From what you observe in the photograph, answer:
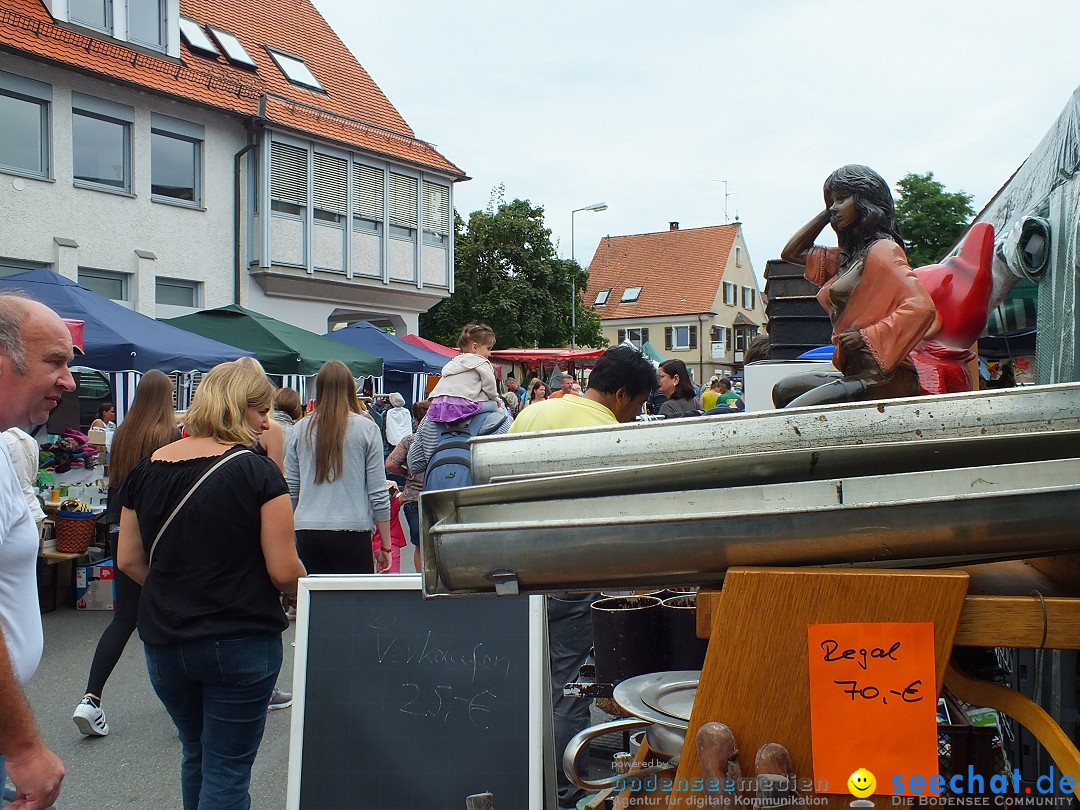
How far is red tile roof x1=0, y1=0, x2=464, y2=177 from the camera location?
16.9 m

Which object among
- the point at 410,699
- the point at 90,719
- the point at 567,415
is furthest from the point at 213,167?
the point at 410,699

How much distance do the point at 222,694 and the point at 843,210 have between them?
2.50m

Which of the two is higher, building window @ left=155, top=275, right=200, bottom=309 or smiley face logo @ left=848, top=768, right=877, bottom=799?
building window @ left=155, top=275, right=200, bottom=309

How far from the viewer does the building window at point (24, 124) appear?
53.0 ft

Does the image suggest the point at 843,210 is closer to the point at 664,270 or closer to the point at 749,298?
the point at 664,270

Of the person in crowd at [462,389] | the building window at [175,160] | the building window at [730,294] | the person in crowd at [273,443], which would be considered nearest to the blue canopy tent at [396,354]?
the building window at [175,160]

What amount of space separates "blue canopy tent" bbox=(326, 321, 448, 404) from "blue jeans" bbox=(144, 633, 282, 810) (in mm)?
13439

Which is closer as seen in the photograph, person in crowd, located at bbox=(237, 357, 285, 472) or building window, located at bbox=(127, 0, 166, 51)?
person in crowd, located at bbox=(237, 357, 285, 472)

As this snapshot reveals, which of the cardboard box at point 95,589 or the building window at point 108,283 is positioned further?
the building window at point 108,283

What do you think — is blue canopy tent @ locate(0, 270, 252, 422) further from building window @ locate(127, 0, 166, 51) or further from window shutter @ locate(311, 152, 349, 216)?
window shutter @ locate(311, 152, 349, 216)

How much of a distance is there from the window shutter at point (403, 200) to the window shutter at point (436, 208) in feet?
1.24

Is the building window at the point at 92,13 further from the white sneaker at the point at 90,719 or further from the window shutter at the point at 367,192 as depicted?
the white sneaker at the point at 90,719

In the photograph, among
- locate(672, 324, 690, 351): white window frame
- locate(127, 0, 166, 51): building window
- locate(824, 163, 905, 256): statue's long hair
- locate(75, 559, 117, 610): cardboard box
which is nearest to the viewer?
locate(824, 163, 905, 256): statue's long hair

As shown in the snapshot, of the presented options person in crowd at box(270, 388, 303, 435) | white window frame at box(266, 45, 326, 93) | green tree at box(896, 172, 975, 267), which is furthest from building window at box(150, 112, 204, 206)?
green tree at box(896, 172, 975, 267)
